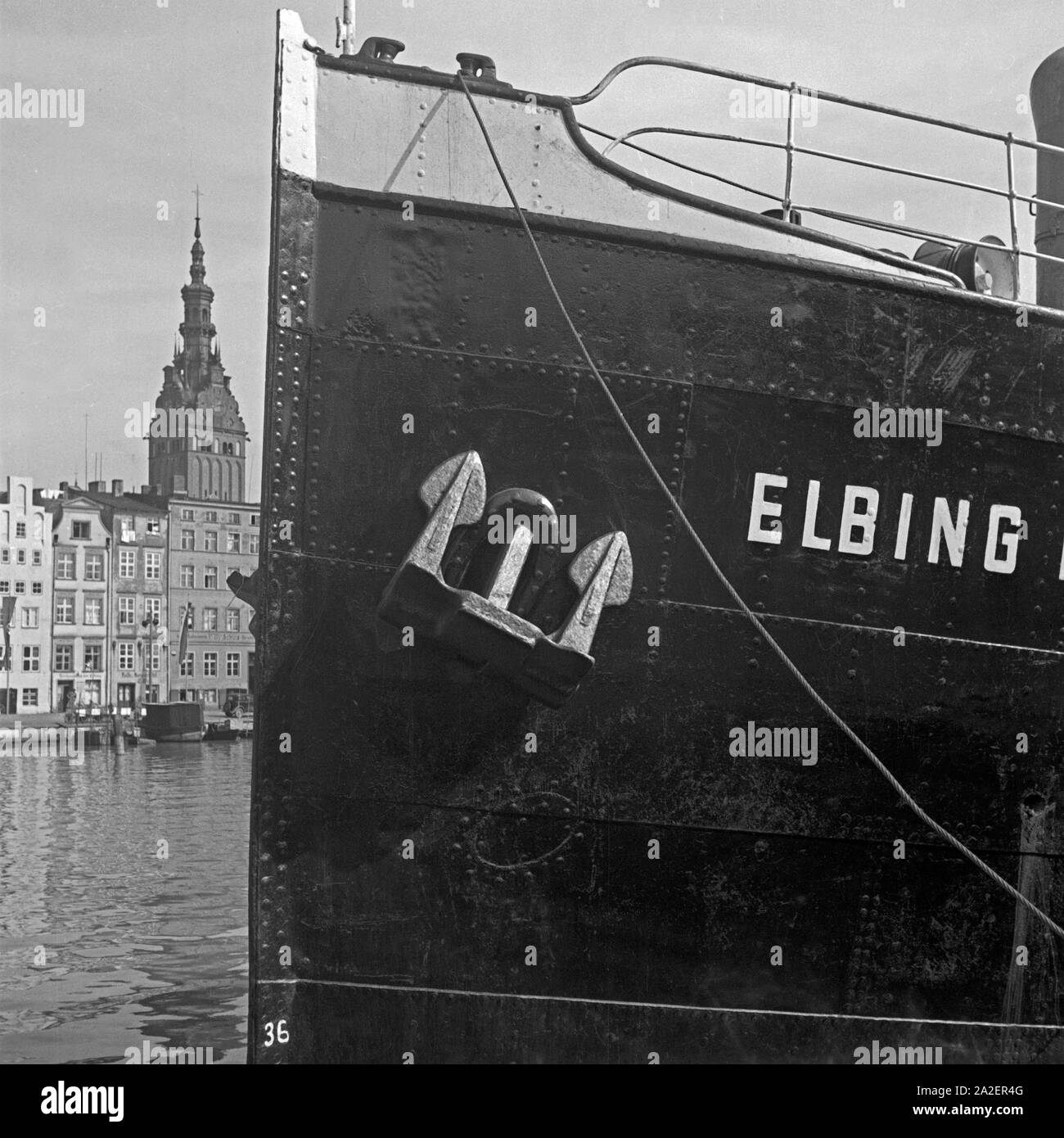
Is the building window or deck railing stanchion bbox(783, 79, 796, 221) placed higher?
deck railing stanchion bbox(783, 79, 796, 221)

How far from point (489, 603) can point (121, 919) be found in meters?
20.9

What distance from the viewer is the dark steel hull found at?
20.3ft

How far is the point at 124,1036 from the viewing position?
15.8 m

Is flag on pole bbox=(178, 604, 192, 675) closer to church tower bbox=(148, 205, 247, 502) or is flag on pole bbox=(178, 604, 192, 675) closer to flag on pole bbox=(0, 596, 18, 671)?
flag on pole bbox=(0, 596, 18, 671)

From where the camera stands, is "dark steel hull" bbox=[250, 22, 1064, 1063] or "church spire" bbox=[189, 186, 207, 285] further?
"church spire" bbox=[189, 186, 207, 285]

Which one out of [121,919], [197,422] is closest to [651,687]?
[121,919]

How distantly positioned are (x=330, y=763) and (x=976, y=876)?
301 cm

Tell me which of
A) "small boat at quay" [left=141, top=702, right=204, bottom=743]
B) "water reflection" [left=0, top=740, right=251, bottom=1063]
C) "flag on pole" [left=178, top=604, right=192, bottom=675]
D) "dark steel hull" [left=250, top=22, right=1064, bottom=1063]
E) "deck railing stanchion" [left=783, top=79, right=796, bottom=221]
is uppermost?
"deck railing stanchion" [left=783, top=79, right=796, bottom=221]

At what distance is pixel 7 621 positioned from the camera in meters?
78.1

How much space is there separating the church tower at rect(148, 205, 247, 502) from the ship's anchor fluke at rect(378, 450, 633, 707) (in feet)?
375

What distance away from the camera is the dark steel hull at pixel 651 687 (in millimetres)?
6176

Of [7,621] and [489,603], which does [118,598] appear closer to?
[7,621]

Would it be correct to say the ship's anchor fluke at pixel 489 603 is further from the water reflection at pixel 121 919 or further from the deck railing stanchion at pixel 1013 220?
the water reflection at pixel 121 919

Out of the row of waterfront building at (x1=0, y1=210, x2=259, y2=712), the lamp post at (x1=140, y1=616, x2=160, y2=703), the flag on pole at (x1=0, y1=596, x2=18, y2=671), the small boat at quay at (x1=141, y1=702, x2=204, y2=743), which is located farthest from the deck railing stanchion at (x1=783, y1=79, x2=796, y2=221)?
the lamp post at (x1=140, y1=616, x2=160, y2=703)
